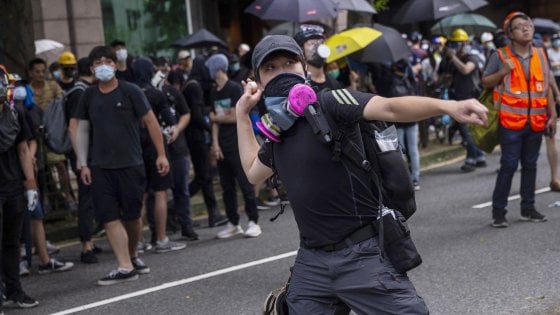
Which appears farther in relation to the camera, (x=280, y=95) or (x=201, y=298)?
(x=201, y=298)

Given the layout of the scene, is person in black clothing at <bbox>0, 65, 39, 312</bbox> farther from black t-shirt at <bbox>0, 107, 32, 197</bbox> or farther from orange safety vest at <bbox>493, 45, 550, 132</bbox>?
orange safety vest at <bbox>493, 45, 550, 132</bbox>

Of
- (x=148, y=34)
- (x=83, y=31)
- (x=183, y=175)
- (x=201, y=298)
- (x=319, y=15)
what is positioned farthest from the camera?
(x=148, y=34)

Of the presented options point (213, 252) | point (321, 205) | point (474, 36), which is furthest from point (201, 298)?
point (474, 36)

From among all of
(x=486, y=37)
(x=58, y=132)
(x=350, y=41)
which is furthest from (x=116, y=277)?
(x=486, y=37)

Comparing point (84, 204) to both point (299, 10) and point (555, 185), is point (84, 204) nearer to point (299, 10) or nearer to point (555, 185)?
point (299, 10)

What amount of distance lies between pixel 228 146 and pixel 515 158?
277 cm

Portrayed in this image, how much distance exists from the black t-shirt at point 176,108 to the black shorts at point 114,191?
6.07ft

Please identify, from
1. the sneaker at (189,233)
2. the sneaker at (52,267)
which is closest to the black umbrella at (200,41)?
the sneaker at (189,233)

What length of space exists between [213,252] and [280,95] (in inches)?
201

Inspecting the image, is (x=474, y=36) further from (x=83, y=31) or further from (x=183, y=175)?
(x=183, y=175)

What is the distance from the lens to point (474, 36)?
19.8 m

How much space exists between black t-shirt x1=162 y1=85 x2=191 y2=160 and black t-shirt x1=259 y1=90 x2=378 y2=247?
564 cm

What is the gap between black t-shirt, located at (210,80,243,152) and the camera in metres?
9.40

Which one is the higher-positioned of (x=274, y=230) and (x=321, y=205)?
(x=321, y=205)
